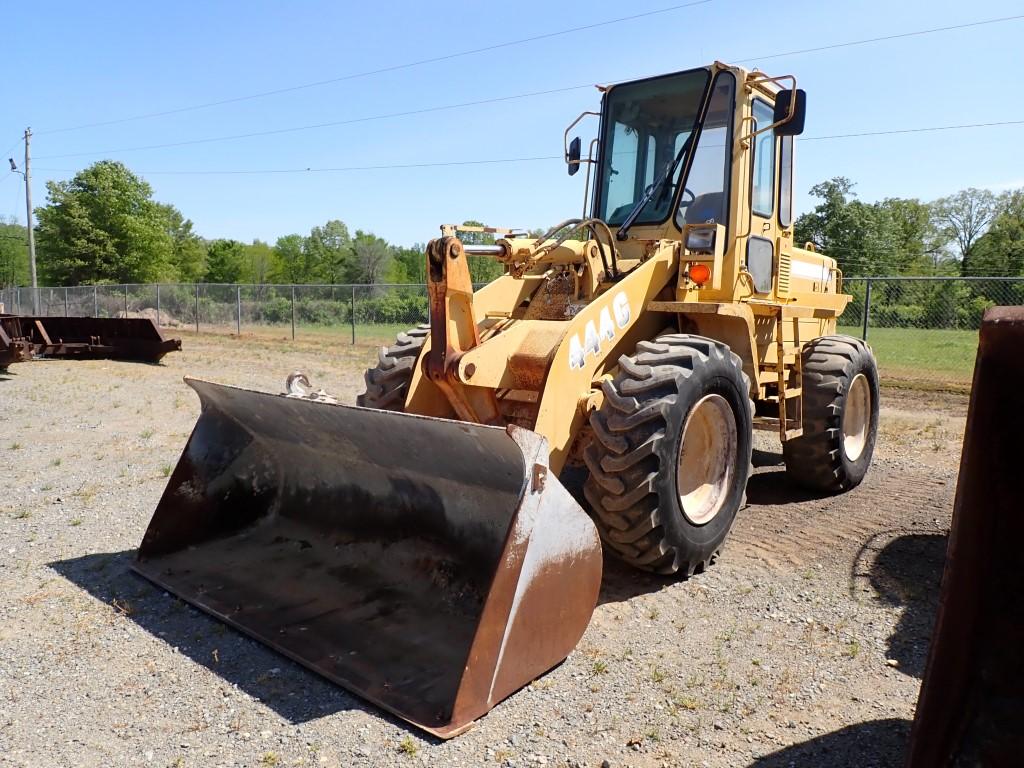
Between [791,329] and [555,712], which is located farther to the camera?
[791,329]

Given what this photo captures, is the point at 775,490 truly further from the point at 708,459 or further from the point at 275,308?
the point at 275,308

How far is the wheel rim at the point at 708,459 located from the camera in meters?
4.55

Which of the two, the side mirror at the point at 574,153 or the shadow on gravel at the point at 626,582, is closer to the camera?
the shadow on gravel at the point at 626,582

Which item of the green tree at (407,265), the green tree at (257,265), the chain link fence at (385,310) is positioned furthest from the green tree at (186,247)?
the chain link fence at (385,310)

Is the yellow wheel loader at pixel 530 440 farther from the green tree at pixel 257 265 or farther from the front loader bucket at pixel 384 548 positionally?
the green tree at pixel 257 265

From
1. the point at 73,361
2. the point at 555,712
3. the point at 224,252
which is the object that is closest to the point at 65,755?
the point at 555,712

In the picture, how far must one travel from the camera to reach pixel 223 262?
7644cm

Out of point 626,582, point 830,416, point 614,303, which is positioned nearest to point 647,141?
point 614,303

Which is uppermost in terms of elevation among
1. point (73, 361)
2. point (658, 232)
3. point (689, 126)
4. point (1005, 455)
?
point (689, 126)

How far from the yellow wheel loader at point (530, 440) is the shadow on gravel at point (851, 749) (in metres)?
1.00

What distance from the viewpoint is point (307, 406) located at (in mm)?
4266

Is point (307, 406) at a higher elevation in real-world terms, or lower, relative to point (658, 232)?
lower

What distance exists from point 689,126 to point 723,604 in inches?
135

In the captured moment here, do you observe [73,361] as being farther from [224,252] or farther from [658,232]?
[224,252]
